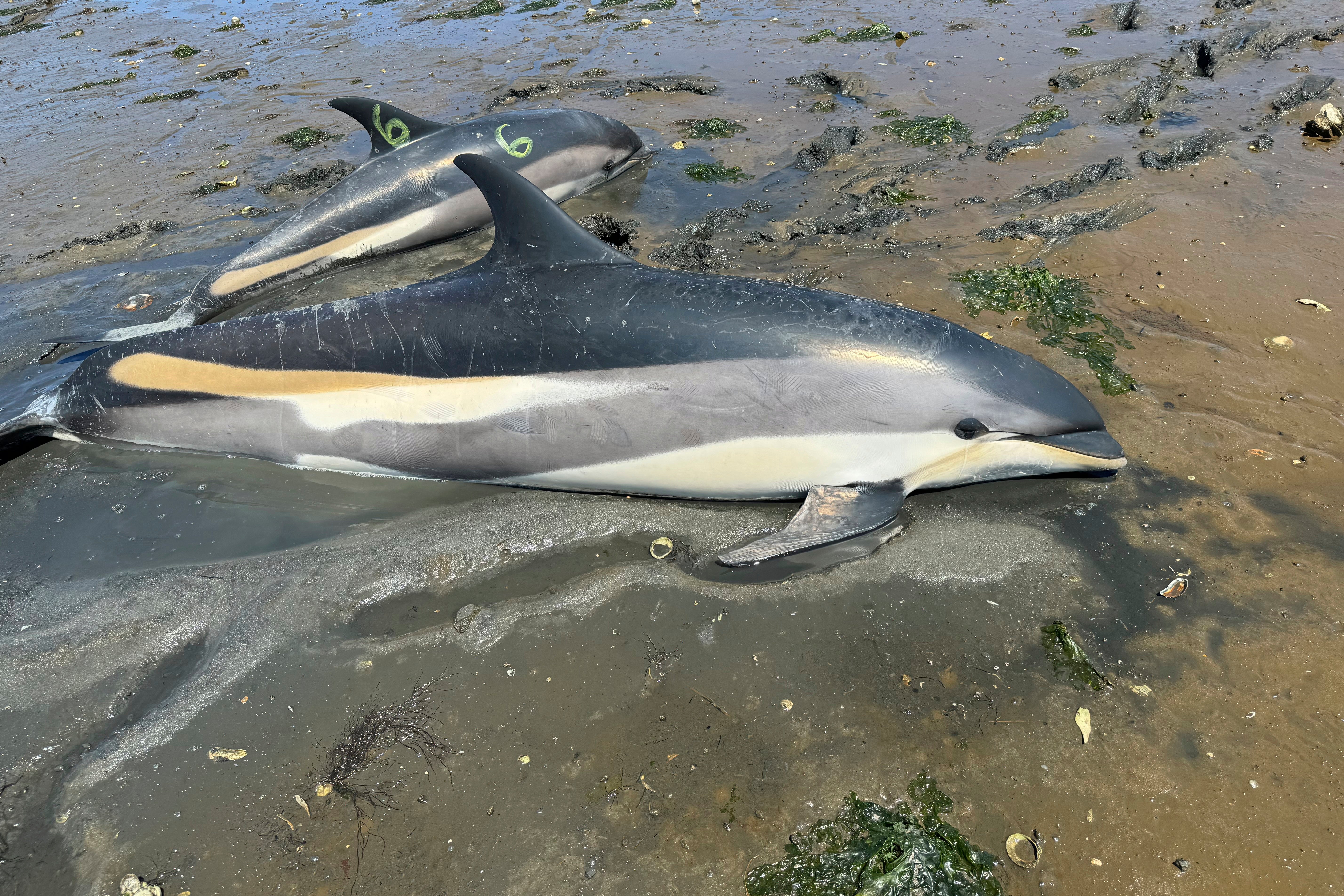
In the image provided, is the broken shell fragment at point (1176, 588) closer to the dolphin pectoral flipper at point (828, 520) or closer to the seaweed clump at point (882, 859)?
the dolphin pectoral flipper at point (828, 520)

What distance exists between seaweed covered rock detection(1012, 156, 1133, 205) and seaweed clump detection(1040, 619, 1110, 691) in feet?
16.9

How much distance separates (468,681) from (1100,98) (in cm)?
1040

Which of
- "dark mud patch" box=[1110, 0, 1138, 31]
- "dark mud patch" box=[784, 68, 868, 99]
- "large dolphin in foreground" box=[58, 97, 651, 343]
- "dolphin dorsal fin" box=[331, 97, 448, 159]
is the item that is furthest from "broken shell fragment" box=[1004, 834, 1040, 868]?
"dark mud patch" box=[1110, 0, 1138, 31]

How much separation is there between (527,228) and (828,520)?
7.75ft

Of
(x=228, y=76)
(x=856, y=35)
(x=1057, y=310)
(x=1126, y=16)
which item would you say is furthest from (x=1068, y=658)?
(x=228, y=76)

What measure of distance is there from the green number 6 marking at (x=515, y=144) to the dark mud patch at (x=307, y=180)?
2.25m

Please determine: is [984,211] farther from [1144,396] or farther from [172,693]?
[172,693]

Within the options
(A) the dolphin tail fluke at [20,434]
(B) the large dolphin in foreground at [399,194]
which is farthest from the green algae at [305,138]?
(A) the dolphin tail fluke at [20,434]

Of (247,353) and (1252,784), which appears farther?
(247,353)

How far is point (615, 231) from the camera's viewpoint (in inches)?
284

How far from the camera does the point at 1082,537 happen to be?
3.80 meters

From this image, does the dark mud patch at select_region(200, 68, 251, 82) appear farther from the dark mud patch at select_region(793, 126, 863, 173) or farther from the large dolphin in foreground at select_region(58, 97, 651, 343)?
the dark mud patch at select_region(793, 126, 863, 173)

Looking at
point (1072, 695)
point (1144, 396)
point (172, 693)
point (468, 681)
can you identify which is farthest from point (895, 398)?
point (172, 693)

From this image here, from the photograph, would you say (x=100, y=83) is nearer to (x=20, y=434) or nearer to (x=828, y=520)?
(x=20, y=434)
